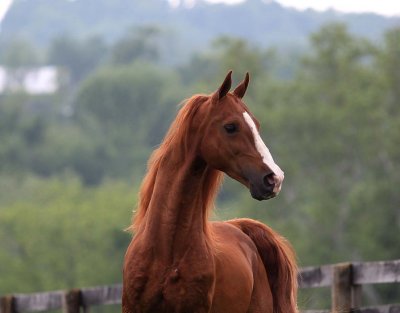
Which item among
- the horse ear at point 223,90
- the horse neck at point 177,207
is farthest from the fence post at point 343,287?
the horse ear at point 223,90

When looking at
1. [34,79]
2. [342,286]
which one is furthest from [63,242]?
[34,79]

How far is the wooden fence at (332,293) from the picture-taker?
1120 centimetres

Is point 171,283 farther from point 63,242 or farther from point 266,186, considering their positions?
point 63,242

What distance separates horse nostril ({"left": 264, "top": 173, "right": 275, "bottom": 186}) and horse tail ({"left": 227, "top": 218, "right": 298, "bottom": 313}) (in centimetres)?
156

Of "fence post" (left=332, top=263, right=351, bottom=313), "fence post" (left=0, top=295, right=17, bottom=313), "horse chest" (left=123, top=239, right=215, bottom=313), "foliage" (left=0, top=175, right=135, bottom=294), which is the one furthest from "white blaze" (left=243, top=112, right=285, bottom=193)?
"foliage" (left=0, top=175, right=135, bottom=294)

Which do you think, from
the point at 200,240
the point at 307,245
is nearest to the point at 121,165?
the point at 307,245

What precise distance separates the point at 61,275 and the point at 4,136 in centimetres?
4716

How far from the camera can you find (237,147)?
867cm

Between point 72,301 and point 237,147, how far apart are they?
4.67 meters

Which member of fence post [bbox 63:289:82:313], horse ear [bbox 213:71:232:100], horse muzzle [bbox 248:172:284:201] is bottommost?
fence post [bbox 63:289:82:313]

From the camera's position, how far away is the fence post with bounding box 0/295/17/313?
43.5 ft

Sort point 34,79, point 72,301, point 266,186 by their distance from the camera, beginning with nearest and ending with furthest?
point 266,186
point 72,301
point 34,79

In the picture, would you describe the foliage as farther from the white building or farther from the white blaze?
the white building

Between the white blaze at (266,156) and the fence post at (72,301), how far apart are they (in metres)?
4.66
